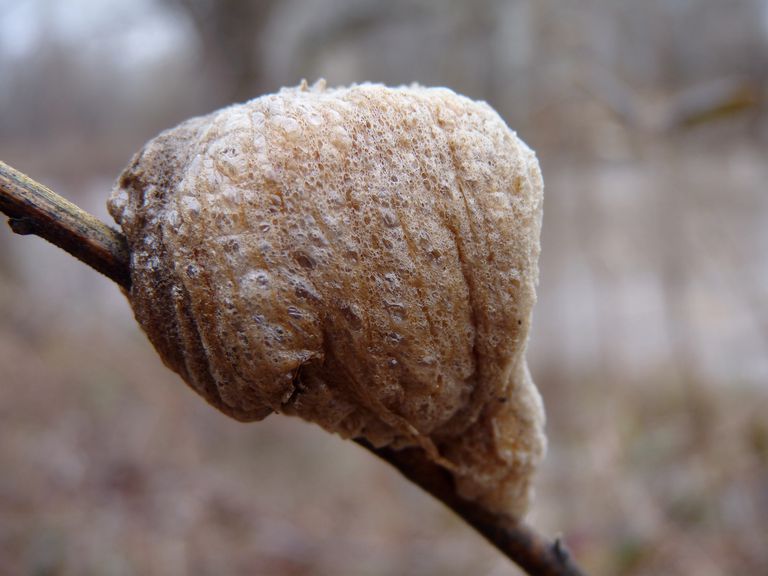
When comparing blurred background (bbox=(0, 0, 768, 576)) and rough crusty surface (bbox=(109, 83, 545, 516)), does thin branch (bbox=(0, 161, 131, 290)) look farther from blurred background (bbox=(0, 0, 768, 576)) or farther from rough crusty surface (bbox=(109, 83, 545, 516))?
blurred background (bbox=(0, 0, 768, 576))

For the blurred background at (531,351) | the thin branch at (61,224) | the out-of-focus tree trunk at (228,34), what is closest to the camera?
the thin branch at (61,224)

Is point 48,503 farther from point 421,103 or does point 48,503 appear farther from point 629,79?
point 629,79

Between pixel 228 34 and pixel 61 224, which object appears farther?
pixel 228 34

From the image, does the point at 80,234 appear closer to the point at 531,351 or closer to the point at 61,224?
the point at 61,224

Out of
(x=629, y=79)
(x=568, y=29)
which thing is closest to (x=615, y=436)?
(x=568, y=29)

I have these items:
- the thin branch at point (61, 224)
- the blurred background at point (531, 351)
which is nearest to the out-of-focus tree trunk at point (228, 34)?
the blurred background at point (531, 351)

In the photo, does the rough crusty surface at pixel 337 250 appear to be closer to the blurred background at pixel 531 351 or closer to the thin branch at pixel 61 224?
the thin branch at pixel 61 224

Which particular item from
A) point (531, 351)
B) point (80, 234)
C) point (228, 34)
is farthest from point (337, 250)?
point (228, 34)
